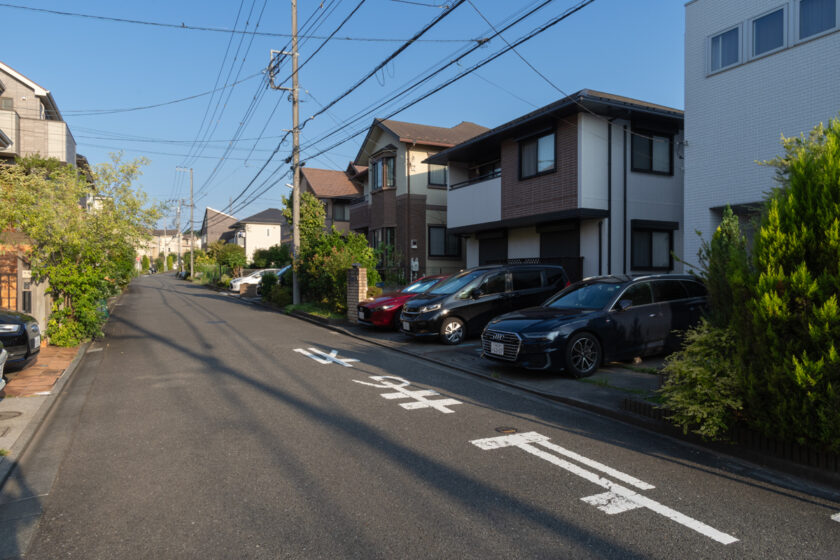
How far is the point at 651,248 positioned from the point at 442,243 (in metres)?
10.7

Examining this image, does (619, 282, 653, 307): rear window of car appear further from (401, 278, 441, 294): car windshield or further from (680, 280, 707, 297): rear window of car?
(401, 278, 441, 294): car windshield

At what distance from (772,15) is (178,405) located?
1236cm

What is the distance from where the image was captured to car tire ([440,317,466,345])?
11.7 m

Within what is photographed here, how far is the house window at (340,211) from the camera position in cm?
3972

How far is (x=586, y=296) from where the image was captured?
9.12 meters

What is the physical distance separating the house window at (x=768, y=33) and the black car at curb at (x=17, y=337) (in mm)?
13841

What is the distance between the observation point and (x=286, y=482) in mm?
4359

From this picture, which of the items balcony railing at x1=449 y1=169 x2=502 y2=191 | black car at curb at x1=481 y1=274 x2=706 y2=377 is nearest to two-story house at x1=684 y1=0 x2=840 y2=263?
black car at curb at x1=481 y1=274 x2=706 y2=377

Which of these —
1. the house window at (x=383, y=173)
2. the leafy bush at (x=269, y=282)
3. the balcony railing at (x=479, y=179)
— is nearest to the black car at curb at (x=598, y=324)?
the balcony railing at (x=479, y=179)

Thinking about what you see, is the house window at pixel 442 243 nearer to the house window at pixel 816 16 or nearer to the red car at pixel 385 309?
the red car at pixel 385 309

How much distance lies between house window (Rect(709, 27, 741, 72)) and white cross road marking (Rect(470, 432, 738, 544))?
986 centimetres

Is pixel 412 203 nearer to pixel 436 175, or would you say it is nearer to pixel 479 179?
pixel 436 175

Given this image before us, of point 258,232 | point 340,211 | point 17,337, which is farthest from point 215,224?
point 17,337

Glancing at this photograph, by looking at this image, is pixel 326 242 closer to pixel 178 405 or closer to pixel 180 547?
pixel 178 405
